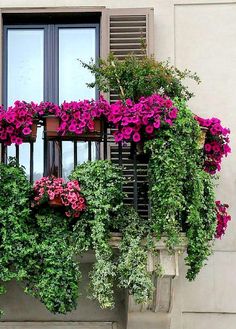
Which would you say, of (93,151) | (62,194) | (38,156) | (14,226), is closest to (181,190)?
(62,194)

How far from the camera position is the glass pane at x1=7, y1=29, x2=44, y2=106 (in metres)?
12.1

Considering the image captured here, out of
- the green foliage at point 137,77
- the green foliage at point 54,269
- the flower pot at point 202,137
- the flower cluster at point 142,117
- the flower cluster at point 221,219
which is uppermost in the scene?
the green foliage at point 137,77

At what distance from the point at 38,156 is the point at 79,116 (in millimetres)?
1407

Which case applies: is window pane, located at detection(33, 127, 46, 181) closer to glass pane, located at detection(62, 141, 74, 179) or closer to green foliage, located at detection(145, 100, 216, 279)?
glass pane, located at detection(62, 141, 74, 179)

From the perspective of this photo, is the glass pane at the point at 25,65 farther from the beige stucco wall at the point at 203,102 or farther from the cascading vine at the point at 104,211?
the cascading vine at the point at 104,211

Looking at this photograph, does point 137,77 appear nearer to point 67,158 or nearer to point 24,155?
point 67,158

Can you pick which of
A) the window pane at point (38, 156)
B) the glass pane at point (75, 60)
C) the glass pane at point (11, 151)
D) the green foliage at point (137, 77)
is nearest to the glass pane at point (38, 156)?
the window pane at point (38, 156)

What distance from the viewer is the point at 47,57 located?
40.0ft

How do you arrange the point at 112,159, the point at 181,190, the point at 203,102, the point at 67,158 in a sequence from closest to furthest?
the point at 181,190 < the point at 112,159 < the point at 67,158 < the point at 203,102

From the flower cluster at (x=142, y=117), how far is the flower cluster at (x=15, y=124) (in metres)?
0.67

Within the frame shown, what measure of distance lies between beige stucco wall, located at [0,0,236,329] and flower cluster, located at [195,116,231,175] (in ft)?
1.97

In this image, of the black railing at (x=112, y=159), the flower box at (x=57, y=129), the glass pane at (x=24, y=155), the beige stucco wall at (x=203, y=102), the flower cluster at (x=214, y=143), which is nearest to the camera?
the flower box at (x=57, y=129)

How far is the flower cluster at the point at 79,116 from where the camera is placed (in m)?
10.6

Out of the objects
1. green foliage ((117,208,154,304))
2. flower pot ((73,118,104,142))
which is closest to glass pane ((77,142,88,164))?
flower pot ((73,118,104,142))
